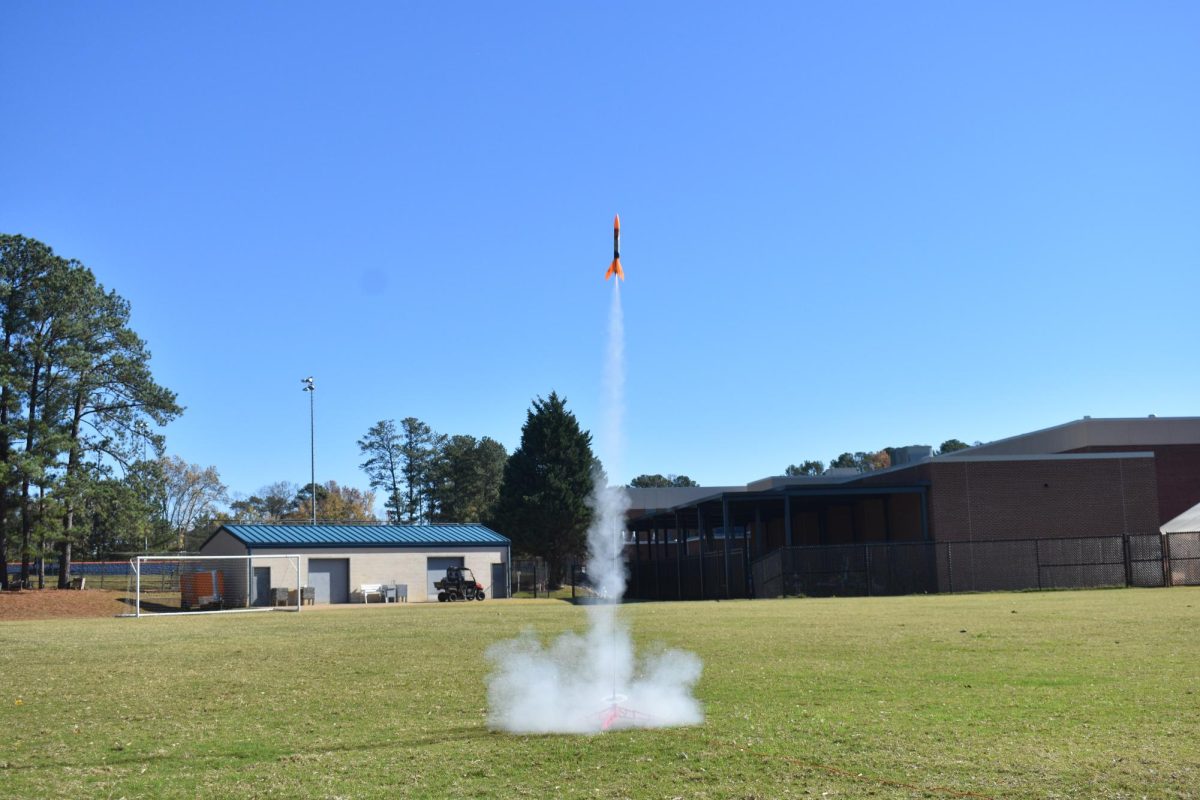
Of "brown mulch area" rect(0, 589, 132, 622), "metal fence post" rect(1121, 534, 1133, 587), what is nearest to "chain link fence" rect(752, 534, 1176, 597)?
"metal fence post" rect(1121, 534, 1133, 587)

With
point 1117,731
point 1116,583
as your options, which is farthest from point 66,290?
point 1117,731

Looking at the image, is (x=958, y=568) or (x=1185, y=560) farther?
(x=958, y=568)

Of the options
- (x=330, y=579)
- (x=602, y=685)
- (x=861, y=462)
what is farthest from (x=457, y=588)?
(x=861, y=462)

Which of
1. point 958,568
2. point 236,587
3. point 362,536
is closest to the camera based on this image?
point 958,568

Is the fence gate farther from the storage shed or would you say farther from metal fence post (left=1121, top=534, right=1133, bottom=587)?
the storage shed

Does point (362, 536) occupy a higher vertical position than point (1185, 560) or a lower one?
higher

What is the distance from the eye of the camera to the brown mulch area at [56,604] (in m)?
47.8

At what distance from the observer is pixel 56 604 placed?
165 feet

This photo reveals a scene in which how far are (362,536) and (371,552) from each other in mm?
1552

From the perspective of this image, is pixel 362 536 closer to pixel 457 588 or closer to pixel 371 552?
pixel 371 552

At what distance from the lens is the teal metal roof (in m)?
61.4

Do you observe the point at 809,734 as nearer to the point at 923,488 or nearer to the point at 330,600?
the point at 923,488

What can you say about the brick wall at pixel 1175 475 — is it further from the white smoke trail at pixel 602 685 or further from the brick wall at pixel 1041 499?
the white smoke trail at pixel 602 685

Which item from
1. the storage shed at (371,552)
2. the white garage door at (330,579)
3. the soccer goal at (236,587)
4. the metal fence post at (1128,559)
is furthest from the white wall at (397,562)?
the metal fence post at (1128,559)
